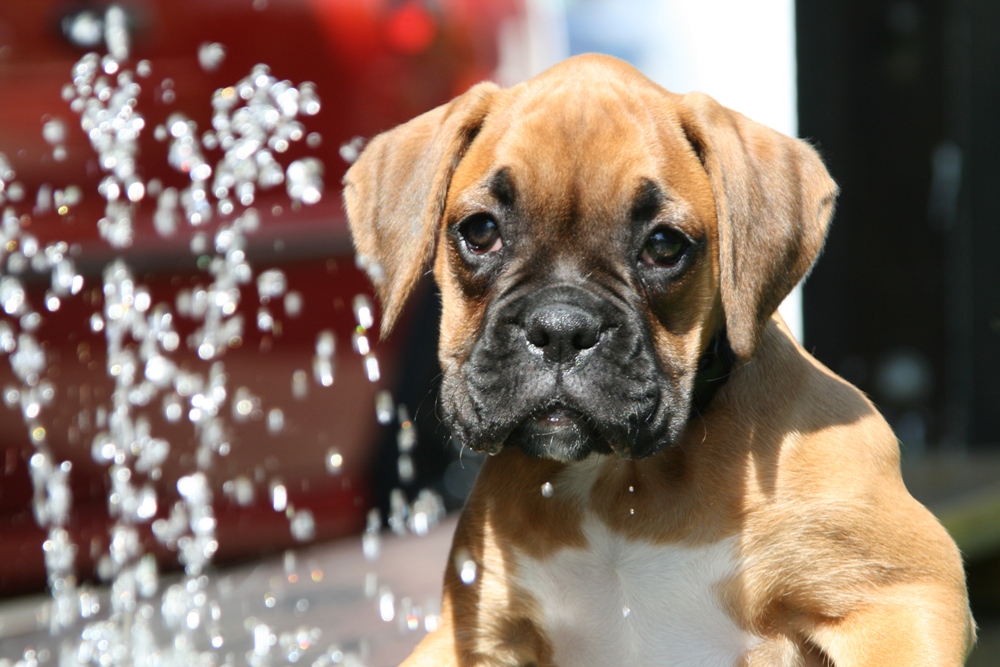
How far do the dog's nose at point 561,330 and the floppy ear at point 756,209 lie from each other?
0.38 m

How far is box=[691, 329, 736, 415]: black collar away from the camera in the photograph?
11.4 ft

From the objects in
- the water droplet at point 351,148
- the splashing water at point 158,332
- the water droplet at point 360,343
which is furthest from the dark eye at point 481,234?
the water droplet at point 360,343

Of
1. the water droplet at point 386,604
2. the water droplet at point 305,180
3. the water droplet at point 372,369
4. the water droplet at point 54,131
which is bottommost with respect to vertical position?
the water droplet at point 386,604

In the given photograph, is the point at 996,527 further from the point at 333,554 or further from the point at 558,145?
the point at 558,145

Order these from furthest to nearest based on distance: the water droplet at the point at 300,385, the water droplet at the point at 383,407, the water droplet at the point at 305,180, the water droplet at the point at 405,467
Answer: the water droplet at the point at 405,467 → the water droplet at the point at 383,407 → the water droplet at the point at 300,385 → the water droplet at the point at 305,180

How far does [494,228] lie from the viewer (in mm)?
3408

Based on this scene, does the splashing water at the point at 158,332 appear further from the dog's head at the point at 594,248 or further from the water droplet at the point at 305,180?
the dog's head at the point at 594,248

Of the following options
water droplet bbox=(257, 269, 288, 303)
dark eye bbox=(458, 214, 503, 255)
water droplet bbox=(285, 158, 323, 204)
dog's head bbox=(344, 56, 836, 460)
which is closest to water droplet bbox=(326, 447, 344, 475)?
water droplet bbox=(257, 269, 288, 303)

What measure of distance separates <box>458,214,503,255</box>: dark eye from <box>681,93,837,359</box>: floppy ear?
554 mm

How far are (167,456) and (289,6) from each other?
180cm

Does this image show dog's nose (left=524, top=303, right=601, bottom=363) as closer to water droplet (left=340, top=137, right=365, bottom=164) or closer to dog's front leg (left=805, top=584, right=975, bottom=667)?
→ dog's front leg (left=805, top=584, right=975, bottom=667)

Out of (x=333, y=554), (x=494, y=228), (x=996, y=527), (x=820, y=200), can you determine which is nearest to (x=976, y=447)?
(x=996, y=527)

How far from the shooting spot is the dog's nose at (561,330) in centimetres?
311

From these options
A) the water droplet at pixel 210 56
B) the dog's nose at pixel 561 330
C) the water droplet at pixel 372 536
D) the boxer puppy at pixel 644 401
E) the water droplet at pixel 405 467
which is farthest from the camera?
the water droplet at pixel 405 467
